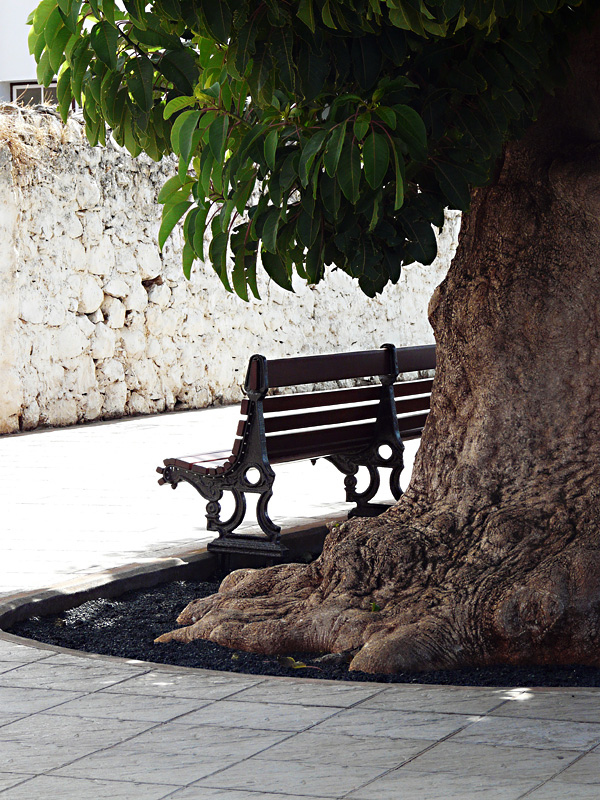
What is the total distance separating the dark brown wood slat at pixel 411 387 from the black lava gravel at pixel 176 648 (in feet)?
6.81

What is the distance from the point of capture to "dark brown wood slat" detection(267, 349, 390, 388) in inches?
225

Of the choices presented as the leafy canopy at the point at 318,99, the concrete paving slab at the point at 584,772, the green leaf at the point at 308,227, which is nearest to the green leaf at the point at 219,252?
the leafy canopy at the point at 318,99

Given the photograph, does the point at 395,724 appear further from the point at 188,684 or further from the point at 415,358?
the point at 415,358

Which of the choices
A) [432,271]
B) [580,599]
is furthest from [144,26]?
[432,271]

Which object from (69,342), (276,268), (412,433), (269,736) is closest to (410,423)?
(412,433)

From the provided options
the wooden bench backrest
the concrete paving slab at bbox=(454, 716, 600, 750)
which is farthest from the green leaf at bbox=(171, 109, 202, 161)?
the wooden bench backrest

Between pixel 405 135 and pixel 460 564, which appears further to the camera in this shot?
pixel 460 564

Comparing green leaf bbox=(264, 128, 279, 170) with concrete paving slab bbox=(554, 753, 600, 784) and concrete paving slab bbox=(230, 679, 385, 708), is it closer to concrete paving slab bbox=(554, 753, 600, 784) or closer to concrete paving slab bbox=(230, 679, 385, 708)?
concrete paving slab bbox=(230, 679, 385, 708)

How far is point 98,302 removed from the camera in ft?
40.1

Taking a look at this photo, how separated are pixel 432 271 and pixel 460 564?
13.6m

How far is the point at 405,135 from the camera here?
3250mm

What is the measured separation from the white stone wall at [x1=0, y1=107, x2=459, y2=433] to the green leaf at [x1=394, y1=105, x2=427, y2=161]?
337 inches

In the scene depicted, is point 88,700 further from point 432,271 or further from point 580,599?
point 432,271

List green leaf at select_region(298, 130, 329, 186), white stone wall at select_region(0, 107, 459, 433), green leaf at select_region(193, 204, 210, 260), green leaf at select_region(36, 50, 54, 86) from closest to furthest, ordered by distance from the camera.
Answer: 1. green leaf at select_region(298, 130, 329, 186)
2. green leaf at select_region(36, 50, 54, 86)
3. green leaf at select_region(193, 204, 210, 260)
4. white stone wall at select_region(0, 107, 459, 433)
